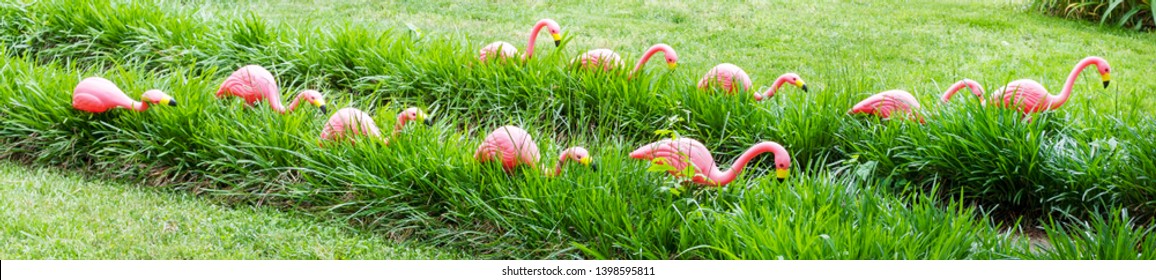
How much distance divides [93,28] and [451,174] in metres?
2.71

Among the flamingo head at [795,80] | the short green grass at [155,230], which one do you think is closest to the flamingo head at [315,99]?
the short green grass at [155,230]

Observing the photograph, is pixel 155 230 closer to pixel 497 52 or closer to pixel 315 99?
pixel 315 99

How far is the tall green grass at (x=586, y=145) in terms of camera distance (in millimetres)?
3217

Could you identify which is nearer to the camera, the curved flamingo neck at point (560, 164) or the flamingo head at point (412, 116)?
the curved flamingo neck at point (560, 164)

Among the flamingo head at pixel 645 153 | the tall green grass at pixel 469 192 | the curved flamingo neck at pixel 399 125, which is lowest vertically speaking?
the tall green grass at pixel 469 192

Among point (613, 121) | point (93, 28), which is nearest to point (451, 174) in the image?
point (613, 121)

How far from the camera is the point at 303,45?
16.8 feet

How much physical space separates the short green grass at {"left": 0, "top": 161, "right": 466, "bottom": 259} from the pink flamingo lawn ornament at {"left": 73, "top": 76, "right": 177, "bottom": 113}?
13.7 inches

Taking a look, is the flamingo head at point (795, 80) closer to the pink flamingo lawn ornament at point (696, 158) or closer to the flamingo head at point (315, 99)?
the pink flamingo lawn ornament at point (696, 158)

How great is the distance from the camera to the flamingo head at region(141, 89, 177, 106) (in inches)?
160

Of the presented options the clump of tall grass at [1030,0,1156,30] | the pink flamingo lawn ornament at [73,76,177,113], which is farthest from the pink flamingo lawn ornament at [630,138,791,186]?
the clump of tall grass at [1030,0,1156,30]

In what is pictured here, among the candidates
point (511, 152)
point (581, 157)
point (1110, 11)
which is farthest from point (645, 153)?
point (1110, 11)

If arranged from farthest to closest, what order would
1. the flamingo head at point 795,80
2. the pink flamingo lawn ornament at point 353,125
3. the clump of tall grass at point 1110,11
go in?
the clump of tall grass at point 1110,11, the flamingo head at point 795,80, the pink flamingo lawn ornament at point 353,125

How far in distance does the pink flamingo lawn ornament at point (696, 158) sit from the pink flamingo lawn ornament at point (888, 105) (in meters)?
0.69
